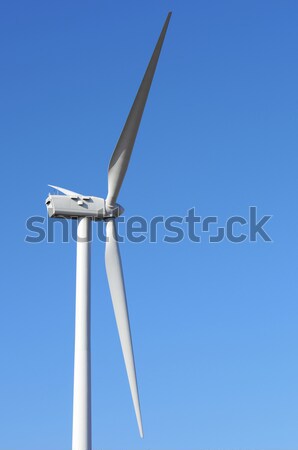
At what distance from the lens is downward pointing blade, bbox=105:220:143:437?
1176 inches

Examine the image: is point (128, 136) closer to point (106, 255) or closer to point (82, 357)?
point (106, 255)

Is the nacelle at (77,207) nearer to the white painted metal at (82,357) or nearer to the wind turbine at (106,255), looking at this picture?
the wind turbine at (106,255)

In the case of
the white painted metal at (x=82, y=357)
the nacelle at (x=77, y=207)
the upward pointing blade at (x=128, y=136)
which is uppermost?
the upward pointing blade at (x=128, y=136)

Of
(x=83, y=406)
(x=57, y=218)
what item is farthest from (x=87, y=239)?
(x=83, y=406)

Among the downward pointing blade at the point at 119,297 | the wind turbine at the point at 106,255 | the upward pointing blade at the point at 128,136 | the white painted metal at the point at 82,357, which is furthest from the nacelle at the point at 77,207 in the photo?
the white painted metal at the point at 82,357

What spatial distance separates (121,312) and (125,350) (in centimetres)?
146

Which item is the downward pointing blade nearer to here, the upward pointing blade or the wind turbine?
the wind turbine

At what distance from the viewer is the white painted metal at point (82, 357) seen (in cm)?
2734

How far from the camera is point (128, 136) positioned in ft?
99.0

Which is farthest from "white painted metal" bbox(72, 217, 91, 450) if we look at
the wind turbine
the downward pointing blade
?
the downward pointing blade

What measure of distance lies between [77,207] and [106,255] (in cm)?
220

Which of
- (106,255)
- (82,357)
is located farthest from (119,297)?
(82,357)

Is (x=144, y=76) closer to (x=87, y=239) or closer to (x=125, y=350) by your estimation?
(x=87, y=239)

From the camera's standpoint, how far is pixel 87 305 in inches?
1136
